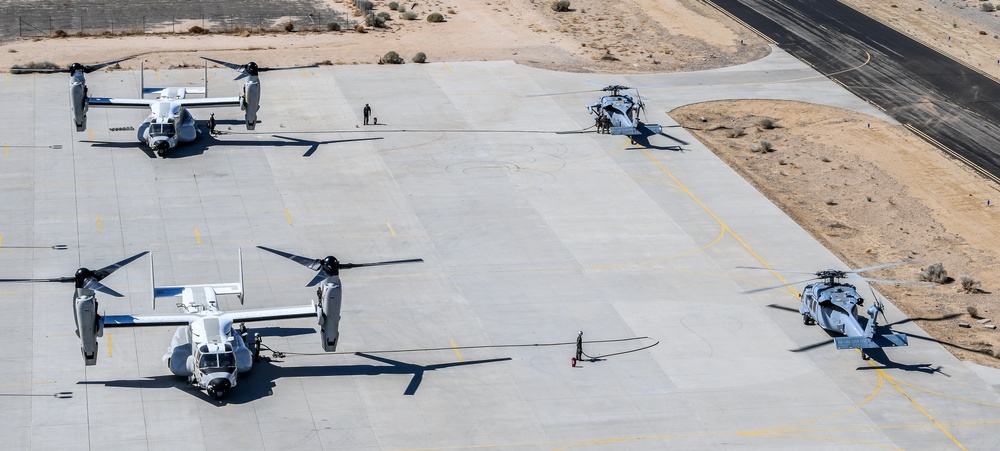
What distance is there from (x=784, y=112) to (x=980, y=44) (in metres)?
28.5

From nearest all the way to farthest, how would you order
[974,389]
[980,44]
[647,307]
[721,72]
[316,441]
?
[316,441] < [974,389] < [647,307] < [721,72] < [980,44]

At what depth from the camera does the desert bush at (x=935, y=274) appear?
2766 inches

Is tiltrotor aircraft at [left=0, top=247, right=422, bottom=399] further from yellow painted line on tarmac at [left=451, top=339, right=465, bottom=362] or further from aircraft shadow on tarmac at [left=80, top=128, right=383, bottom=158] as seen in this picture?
aircraft shadow on tarmac at [left=80, top=128, right=383, bottom=158]

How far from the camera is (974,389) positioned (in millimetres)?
58688

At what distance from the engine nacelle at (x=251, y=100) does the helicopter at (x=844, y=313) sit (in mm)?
34871

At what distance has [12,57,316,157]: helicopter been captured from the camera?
81.8 m

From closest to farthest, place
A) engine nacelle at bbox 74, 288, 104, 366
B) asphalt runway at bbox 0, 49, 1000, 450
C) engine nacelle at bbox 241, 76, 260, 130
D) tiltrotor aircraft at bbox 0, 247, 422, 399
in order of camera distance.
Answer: engine nacelle at bbox 74, 288, 104, 366 < tiltrotor aircraft at bbox 0, 247, 422, 399 < asphalt runway at bbox 0, 49, 1000, 450 < engine nacelle at bbox 241, 76, 260, 130

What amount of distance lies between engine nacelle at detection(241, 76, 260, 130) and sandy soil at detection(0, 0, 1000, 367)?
1981 cm

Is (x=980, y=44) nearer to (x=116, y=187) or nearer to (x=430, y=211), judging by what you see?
(x=430, y=211)

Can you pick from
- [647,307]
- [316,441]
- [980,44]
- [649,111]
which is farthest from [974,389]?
[980,44]

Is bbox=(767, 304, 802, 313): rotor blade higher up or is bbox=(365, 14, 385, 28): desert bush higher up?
bbox=(767, 304, 802, 313): rotor blade

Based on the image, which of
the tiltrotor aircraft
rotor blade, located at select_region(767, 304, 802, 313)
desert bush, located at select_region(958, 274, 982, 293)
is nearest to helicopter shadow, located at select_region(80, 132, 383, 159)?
the tiltrotor aircraft

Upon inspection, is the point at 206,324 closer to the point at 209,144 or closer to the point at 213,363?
the point at 213,363

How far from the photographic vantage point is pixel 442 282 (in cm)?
6681
